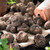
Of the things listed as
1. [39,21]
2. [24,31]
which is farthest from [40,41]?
[39,21]

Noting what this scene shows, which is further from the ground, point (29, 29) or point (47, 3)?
point (47, 3)

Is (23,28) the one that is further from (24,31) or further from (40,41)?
(40,41)

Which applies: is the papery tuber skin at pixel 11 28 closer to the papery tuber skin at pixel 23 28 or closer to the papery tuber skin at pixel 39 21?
the papery tuber skin at pixel 23 28

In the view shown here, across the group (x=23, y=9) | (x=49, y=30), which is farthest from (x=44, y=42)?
(x=23, y=9)

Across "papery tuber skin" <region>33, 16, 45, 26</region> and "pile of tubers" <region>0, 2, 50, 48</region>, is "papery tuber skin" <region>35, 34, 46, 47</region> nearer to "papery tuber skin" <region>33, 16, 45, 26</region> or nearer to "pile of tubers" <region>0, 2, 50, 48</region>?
"pile of tubers" <region>0, 2, 50, 48</region>

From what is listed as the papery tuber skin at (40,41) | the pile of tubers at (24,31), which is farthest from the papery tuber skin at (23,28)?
the papery tuber skin at (40,41)

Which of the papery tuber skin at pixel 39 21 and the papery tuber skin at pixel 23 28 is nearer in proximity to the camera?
the papery tuber skin at pixel 23 28

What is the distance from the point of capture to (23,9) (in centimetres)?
281

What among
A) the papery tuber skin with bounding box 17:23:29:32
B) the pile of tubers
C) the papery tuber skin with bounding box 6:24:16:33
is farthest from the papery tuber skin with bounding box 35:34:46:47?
the papery tuber skin with bounding box 6:24:16:33

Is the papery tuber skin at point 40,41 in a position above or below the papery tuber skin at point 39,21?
below

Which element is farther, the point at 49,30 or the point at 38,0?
the point at 38,0

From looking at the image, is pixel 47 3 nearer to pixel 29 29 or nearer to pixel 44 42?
pixel 29 29

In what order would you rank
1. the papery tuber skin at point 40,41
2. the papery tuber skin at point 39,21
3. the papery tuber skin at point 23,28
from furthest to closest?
the papery tuber skin at point 39,21 → the papery tuber skin at point 23,28 → the papery tuber skin at point 40,41

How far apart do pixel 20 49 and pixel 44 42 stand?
30cm
